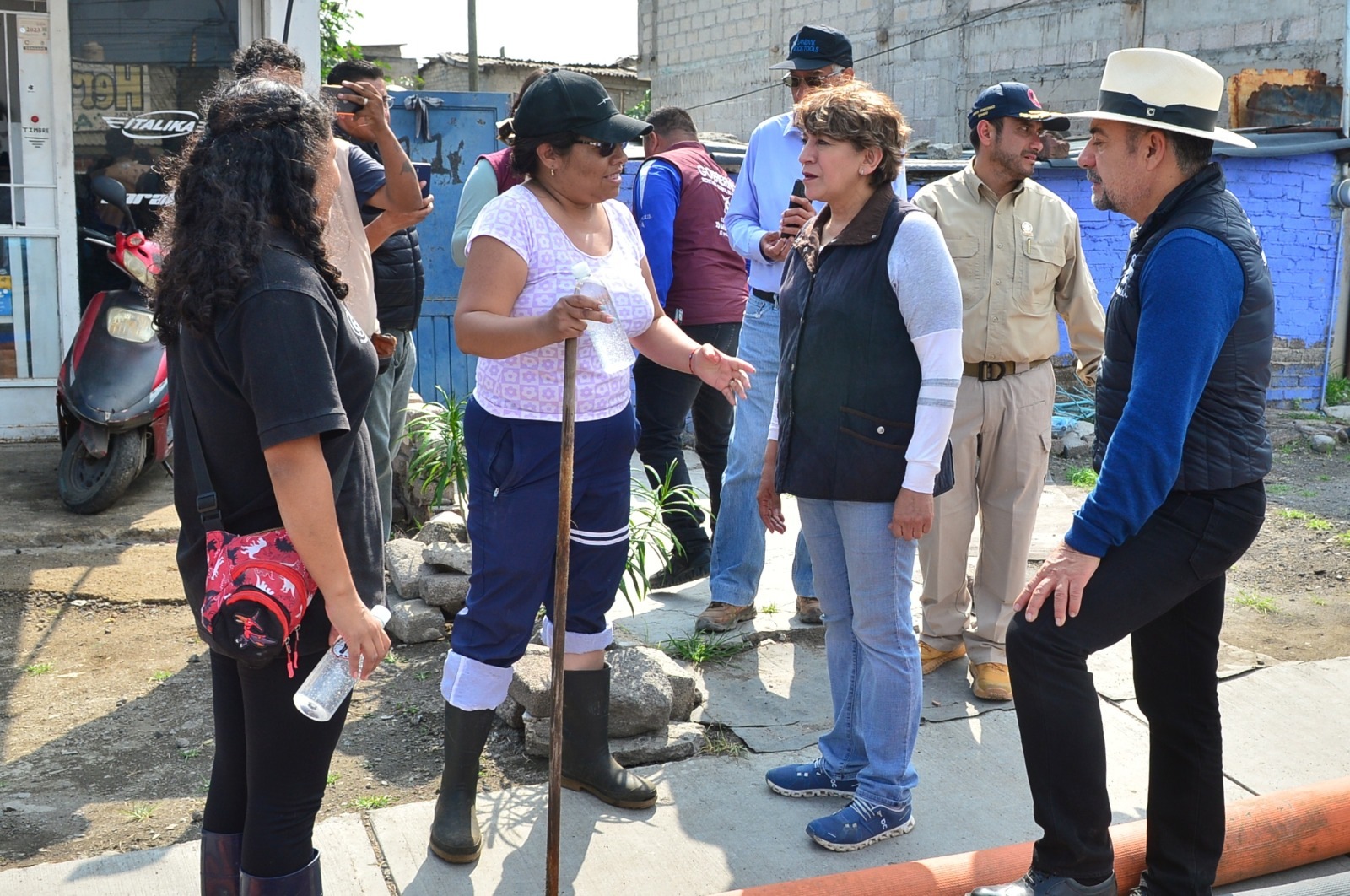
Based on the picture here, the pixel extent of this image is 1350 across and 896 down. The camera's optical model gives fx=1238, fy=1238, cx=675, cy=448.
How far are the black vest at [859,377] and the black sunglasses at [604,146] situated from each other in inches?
25.5

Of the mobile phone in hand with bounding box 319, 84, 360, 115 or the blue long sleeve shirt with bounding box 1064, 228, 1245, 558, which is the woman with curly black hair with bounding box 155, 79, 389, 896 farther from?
the mobile phone in hand with bounding box 319, 84, 360, 115

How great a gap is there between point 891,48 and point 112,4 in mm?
11290

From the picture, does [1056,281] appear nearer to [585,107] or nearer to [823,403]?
[823,403]

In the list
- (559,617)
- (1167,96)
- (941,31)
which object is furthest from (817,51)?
(941,31)

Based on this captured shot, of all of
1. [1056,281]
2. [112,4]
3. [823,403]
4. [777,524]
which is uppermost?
[112,4]

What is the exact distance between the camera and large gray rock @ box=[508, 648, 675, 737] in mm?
3764

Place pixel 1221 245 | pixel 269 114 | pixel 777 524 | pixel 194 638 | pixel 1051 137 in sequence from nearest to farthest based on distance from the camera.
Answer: pixel 269 114, pixel 1221 245, pixel 777 524, pixel 1051 137, pixel 194 638

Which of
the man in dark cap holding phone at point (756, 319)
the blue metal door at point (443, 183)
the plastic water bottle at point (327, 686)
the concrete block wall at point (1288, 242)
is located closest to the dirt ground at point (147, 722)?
the plastic water bottle at point (327, 686)

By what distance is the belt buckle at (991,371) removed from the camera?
14.2ft

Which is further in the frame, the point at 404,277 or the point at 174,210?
the point at 404,277

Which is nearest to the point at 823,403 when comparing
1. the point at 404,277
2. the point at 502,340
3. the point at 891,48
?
the point at 502,340

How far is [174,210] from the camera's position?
7.48 ft

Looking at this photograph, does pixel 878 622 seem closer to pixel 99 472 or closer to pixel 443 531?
pixel 443 531

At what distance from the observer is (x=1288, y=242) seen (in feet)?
35.9
